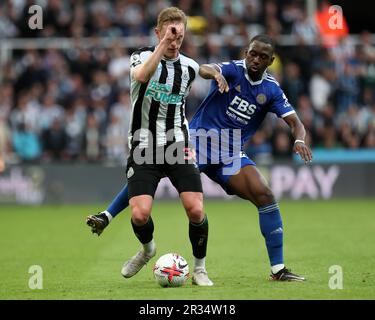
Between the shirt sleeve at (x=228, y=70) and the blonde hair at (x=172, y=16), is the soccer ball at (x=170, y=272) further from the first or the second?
the blonde hair at (x=172, y=16)

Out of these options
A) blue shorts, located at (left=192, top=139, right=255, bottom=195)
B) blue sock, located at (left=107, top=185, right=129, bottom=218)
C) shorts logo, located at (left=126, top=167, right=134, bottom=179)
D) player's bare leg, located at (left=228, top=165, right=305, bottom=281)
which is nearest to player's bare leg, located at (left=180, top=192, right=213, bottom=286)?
shorts logo, located at (left=126, top=167, right=134, bottom=179)

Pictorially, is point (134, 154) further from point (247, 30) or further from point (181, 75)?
point (247, 30)

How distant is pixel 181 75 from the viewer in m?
8.73

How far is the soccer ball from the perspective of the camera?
865 centimetres

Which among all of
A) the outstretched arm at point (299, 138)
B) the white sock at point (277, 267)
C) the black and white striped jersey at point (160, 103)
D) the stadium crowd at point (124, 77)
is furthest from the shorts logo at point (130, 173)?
the stadium crowd at point (124, 77)

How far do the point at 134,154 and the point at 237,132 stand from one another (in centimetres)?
145

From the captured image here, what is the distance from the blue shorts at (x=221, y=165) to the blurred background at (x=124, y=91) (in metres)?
10.8

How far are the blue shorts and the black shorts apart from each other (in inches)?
27.6

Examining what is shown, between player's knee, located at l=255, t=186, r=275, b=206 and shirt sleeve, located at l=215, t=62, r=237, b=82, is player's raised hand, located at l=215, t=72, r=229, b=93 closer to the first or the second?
shirt sleeve, located at l=215, t=62, r=237, b=82

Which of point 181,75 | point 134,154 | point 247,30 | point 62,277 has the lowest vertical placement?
point 62,277

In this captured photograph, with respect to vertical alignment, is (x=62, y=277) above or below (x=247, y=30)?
below
